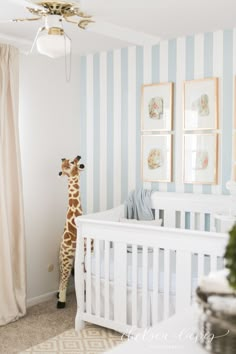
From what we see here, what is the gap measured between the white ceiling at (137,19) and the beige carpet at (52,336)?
2.06 meters

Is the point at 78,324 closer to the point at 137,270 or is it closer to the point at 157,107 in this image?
the point at 137,270

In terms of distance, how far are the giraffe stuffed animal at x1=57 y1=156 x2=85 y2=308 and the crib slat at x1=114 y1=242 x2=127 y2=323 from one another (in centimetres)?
72

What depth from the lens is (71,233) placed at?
373 cm

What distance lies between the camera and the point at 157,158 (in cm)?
390

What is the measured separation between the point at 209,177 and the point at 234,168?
0.22m

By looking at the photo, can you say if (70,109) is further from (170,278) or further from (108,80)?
(170,278)

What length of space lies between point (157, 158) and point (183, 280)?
1.34 m

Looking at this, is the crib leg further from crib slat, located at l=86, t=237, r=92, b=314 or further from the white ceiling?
the white ceiling

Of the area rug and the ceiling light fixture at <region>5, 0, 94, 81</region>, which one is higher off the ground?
the ceiling light fixture at <region>5, 0, 94, 81</region>

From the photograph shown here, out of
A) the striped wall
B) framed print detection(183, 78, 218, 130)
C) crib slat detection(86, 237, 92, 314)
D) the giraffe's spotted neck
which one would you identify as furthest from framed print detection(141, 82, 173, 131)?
crib slat detection(86, 237, 92, 314)

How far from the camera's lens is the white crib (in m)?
2.80

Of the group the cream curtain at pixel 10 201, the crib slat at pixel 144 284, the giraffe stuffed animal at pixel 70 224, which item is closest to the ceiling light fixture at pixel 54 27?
the cream curtain at pixel 10 201

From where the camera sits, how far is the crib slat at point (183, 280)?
280cm

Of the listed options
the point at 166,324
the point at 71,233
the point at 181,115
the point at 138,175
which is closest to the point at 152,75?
the point at 181,115
